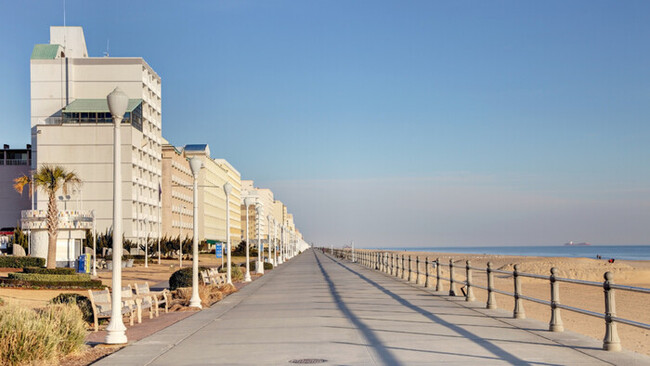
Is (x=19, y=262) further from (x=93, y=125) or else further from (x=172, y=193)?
(x=172, y=193)

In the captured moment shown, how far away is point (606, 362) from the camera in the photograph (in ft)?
32.1

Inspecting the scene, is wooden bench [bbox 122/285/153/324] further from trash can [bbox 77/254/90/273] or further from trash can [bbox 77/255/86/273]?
→ trash can [bbox 77/255/86/273]

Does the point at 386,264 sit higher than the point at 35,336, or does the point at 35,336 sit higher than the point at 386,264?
the point at 35,336

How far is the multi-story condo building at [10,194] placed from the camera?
101669 mm

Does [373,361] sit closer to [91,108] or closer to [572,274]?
[572,274]

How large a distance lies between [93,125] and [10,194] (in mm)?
21958

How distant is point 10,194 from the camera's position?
4055 inches

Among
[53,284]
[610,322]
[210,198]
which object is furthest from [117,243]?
[210,198]

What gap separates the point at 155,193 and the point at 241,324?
91210 millimetres

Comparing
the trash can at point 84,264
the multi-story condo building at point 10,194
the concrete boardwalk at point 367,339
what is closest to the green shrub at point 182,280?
the concrete boardwalk at point 367,339

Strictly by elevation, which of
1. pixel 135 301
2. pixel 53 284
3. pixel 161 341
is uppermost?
pixel 135 301

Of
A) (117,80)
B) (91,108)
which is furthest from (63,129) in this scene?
(117,80)

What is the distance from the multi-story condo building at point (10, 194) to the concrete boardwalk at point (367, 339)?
89896mm

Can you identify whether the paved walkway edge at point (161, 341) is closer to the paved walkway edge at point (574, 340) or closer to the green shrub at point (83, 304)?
the green shrub at point (83, 304)
